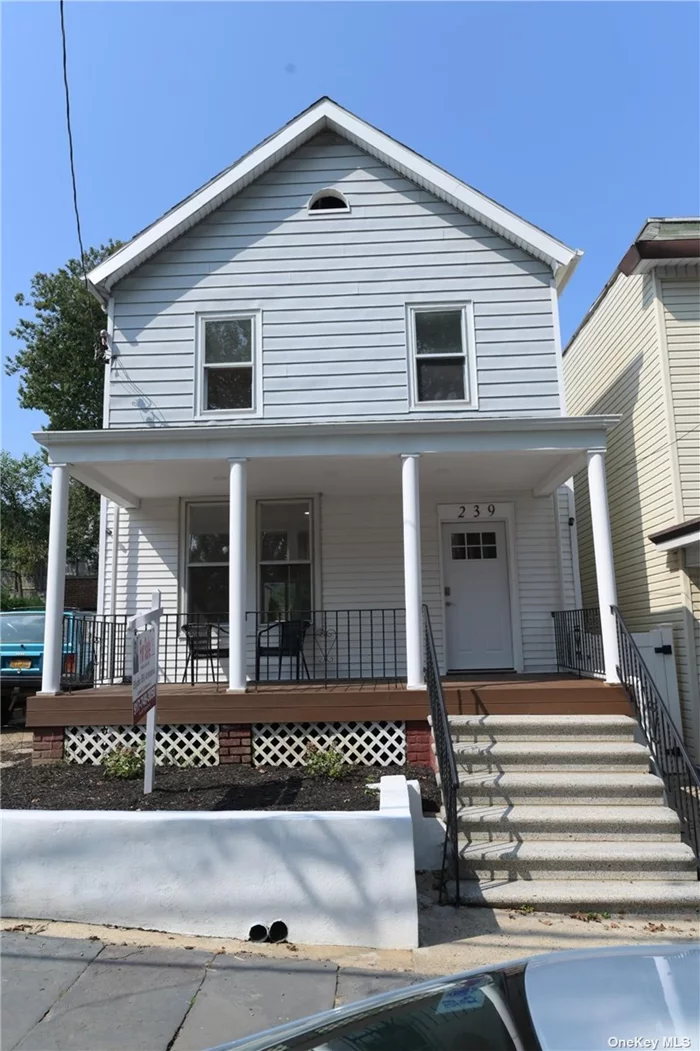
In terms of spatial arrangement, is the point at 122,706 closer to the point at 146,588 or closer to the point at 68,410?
the point at 146,588

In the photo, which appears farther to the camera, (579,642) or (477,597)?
(477,597)

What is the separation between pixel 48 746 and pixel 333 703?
9.82 ft

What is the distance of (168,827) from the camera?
178 inches

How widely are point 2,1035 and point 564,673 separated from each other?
7090mm

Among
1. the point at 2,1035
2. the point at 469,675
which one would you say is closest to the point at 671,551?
the point at 469,675

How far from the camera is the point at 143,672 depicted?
18.8 ft

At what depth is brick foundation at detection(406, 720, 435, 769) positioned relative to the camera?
23.1 ft

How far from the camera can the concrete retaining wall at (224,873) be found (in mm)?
4410

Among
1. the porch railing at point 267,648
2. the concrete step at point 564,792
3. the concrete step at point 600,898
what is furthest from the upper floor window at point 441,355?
the concrete step at point 600,898

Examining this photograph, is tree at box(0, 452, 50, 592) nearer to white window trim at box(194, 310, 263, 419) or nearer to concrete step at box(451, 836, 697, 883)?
white window trim at box(194, 310, 263, 419)

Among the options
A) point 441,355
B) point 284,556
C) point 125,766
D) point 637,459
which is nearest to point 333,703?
point 125,766

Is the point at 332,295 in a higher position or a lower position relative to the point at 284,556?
higher

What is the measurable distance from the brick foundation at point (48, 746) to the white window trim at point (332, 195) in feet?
24.1

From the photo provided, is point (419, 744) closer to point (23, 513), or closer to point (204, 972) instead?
point (204, 972)
